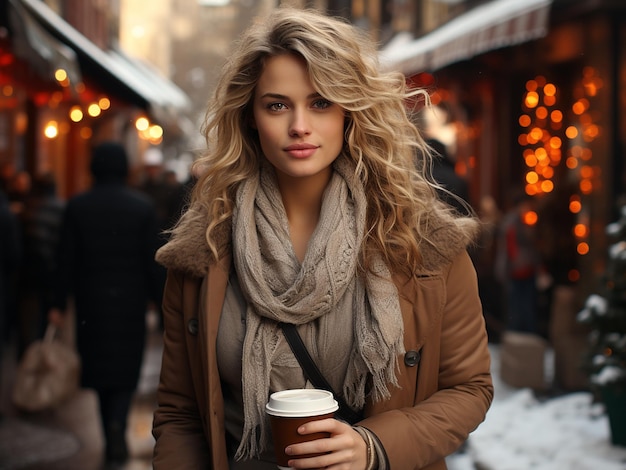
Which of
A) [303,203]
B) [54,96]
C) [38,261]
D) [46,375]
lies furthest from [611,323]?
[54,96]

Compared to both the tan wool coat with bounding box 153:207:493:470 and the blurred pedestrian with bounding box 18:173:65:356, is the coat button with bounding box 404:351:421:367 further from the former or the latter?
the blurred pedestrian with bounding box 18:173:65:356

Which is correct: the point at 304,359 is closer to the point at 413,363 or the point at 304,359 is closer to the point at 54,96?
the point at 413,363

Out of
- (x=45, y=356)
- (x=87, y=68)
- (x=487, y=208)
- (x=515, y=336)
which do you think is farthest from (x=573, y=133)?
(x=45, y=356)

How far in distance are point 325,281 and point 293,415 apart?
467mm

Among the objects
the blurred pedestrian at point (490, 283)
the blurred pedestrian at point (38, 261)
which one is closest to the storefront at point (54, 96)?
the blurred pedestrian at point (38, 261)

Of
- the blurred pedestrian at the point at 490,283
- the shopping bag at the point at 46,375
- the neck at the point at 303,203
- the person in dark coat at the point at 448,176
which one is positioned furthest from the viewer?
the blurred pedestrian at the point at 490,283

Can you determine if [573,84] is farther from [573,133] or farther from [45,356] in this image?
[45,356]

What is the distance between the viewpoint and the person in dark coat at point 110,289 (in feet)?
24.5

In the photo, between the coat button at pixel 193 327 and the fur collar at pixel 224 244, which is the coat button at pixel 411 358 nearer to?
the fur collar at pixel 224 244

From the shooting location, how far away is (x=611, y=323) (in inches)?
282

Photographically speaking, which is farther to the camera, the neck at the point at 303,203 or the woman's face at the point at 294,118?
the neck at the point at 303,203

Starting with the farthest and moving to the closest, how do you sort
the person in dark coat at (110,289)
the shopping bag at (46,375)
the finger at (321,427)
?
the shopping bag at (46,375)
the person in dark coat at (110,289)
the finger at (321,427)

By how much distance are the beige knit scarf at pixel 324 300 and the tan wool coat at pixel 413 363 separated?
0.22ft

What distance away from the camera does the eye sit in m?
2.84
